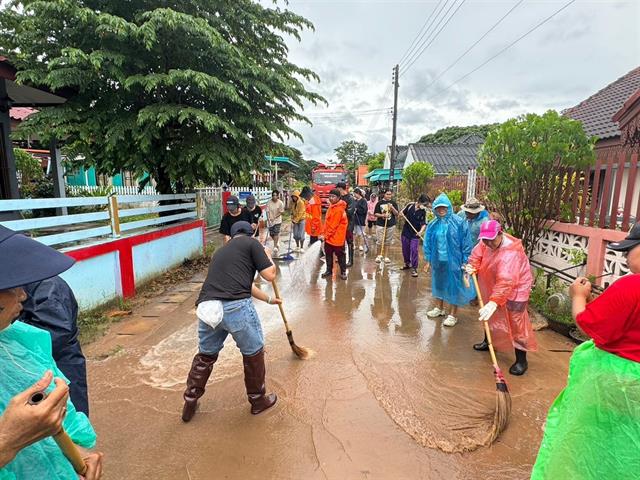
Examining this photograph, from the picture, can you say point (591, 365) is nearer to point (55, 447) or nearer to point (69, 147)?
point (55, 447)

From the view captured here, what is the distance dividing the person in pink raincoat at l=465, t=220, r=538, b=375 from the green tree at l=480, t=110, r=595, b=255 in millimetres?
2152

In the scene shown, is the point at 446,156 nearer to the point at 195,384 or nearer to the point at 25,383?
the point at 195,384

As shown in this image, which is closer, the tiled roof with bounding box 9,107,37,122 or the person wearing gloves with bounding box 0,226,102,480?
the person wearing gloves with bounding box 0,226,102,480

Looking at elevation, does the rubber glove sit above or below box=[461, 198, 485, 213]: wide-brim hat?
below

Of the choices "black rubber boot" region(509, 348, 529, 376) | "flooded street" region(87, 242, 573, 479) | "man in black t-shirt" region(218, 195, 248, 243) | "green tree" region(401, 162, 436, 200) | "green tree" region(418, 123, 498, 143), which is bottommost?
"flooded street" region(87, 242, 573, 479)

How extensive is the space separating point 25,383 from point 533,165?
19.4 feet

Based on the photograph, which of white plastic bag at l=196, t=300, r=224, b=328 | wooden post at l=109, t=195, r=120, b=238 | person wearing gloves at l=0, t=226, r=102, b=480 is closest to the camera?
person wearing gloves at l=0, t=226, r=102, b=480

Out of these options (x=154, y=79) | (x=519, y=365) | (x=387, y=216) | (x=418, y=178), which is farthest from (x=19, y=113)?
(x=418, y=178)

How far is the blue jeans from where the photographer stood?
9.28ft

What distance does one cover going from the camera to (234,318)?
2826 millimetres

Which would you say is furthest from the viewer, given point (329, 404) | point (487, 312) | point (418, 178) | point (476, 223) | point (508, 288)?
point (418, 178)

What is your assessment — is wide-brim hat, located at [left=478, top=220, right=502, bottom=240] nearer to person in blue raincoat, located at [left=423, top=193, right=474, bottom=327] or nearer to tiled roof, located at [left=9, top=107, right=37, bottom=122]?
person in blue raincoat, located at [left=423, top=193, right=474, bottom=327]

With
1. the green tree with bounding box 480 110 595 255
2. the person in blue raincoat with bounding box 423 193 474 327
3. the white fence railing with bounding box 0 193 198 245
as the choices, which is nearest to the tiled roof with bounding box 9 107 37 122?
the white fence railing with bounding box 0 193 198 245

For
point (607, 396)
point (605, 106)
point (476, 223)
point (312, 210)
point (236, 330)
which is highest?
point (605, 106)
